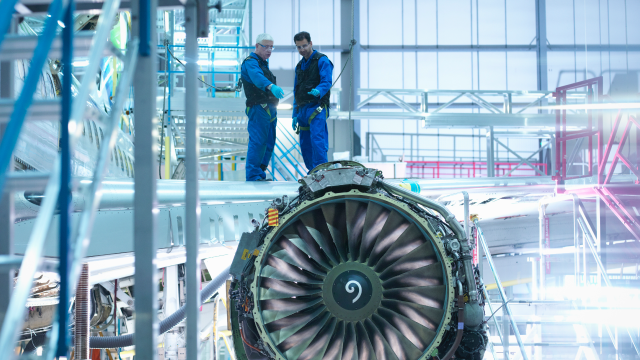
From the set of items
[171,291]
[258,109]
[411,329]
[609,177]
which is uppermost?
[258,109]

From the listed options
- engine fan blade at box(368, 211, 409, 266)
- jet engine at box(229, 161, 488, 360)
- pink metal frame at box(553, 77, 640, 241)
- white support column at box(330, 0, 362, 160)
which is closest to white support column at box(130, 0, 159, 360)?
jet engine at box(229, 161, 488, 360)

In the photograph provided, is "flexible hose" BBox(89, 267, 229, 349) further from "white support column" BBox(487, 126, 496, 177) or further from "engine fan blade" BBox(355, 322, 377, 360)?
"white support column" BBox(487, 126, 496, 177)

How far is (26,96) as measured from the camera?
1.40 metres

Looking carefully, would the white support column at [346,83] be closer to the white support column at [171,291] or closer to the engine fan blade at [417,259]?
the white support column at [171,291]

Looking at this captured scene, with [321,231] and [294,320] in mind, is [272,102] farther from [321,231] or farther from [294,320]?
[294,320]

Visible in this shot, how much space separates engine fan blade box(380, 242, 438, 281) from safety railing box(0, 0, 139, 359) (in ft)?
9.09

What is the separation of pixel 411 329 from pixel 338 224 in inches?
37.5

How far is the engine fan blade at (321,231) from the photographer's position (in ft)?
13.6

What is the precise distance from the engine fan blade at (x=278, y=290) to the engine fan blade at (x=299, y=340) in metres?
0.25

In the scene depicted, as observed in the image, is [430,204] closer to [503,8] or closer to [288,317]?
[288,317]

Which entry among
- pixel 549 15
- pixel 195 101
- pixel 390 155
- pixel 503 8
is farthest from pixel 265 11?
pixel 195 101

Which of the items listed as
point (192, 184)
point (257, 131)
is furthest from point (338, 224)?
point (257, 131)

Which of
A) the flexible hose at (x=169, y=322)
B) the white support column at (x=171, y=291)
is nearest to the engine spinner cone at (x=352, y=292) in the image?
the flexible hose at (x=169, y=322)

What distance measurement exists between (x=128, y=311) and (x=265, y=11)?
16555 mm
